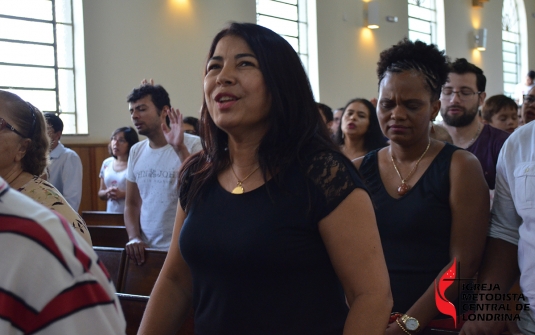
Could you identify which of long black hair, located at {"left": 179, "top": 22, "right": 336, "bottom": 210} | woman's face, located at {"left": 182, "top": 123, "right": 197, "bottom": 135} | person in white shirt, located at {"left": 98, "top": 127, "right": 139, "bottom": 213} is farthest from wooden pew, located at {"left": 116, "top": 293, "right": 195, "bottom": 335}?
woman's face, located at {"left": 182, "top": 123, "right": 197, "bottom": 135}

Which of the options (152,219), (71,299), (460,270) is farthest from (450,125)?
(71,299)

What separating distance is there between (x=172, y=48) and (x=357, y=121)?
16.3ft

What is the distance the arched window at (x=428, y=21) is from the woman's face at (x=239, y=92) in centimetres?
1319

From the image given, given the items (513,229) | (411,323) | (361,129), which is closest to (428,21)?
(361,129)

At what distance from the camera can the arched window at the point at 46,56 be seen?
7.24 metres

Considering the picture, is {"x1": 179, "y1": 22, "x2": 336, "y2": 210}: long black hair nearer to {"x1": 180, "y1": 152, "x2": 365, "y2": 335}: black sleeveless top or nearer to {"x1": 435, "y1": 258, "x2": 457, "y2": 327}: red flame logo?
{"x1": 180, "y1": 152, "x2": 365, "y2": 335}: black sleeveless top

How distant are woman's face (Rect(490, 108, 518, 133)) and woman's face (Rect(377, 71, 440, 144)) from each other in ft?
10.2

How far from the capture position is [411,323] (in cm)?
185

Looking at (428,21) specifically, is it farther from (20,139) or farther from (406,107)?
(20,139)

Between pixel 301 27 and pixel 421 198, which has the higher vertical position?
pixel 301 27

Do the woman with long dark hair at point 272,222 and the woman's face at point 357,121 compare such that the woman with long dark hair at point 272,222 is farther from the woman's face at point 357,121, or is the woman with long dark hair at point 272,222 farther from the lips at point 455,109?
the woman's face at point 357,121

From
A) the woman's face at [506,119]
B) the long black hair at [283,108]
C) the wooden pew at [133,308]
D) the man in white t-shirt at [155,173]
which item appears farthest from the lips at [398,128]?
the woman's face at [506,119]

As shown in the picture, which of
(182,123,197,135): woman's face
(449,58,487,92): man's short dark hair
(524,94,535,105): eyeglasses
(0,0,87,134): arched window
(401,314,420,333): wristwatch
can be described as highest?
(0,0,87,134): arched window

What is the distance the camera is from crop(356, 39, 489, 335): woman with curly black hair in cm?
189
